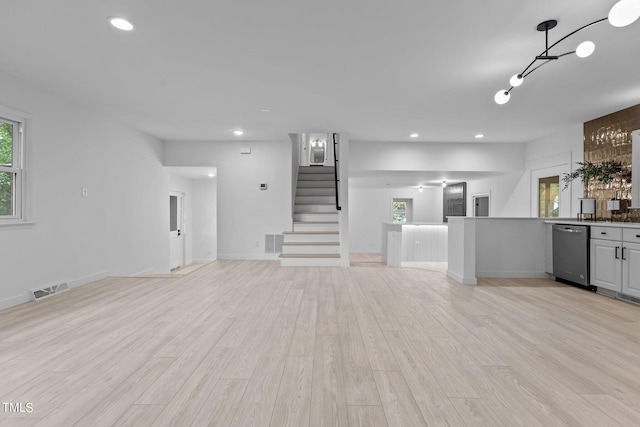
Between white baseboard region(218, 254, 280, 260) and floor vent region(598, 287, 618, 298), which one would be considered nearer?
floor vent region(598, 287, 618, 298)

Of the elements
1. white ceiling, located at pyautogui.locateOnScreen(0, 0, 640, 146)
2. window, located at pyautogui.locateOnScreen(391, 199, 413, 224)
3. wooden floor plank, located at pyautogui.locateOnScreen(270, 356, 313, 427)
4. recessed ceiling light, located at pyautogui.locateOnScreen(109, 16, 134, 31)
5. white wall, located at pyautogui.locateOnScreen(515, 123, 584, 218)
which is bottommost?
wooden floor plank, located at pyautogui.locateOnScreen(270, 356, 313, 427)

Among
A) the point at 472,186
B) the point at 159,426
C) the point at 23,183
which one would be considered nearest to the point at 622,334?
the point at 159,426

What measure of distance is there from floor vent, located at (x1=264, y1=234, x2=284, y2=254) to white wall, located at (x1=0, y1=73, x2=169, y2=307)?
7.44 ft

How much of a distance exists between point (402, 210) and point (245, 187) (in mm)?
6867

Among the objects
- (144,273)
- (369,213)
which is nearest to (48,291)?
(144,273)

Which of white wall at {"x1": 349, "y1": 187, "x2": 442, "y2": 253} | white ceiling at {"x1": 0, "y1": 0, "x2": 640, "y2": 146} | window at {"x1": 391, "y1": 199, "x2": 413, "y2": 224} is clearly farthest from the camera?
window at {"x1": 391, "y1": 199, "x2": 413, "y2": 224}

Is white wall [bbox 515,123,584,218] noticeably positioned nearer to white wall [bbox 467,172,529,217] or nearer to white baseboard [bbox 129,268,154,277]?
white wall [bbox 467,172,529,217]

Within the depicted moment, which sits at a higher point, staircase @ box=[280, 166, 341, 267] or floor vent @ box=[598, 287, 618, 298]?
staircase @ box=[280, 166, 341, 267]

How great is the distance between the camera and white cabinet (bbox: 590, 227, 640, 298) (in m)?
3.83

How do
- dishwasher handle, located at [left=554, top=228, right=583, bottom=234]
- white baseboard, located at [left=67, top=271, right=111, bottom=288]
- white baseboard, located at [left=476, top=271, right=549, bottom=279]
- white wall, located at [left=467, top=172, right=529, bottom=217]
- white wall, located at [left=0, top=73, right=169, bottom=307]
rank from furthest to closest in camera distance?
white wall, located at [left=467, top=172, right=529, bottom=217] → white baseboard, located at [left=476, top=271, right=549, bottom=279] → dishwasher handle, located at [left=554, top=228, right=583, bottom=234] → white baseboard, located at [left=67, top=271, right=111, bottom=288] → white wall, located at [left=0, top=73, right=169, bottom=307]

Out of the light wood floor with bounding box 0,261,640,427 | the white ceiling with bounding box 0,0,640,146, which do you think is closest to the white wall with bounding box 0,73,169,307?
the white ceiling with bounding box 0,0,640,146

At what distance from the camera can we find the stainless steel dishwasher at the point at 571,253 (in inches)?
177

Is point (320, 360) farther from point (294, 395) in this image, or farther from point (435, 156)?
point (435, 156)

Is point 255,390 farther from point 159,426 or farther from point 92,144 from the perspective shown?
point 92,144
